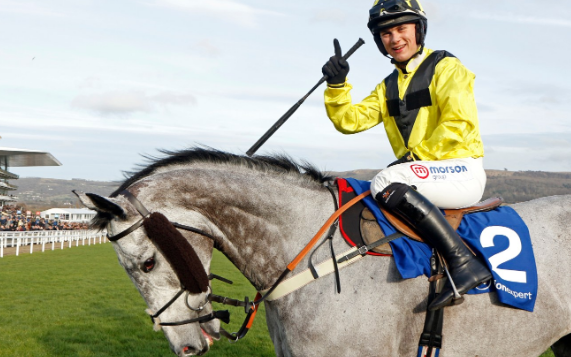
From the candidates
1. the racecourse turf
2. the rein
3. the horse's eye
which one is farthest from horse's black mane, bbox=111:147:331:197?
the racecourse turf

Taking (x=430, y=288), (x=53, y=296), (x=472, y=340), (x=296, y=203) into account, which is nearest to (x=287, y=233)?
(x=296, y=203)

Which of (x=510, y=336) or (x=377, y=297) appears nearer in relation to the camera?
(x=377, y=297)

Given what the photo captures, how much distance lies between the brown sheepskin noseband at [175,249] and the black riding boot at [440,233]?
46.1 inches

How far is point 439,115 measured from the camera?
3.38 meters

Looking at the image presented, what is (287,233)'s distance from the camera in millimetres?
3201

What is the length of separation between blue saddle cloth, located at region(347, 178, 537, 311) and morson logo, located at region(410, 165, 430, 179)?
32 cm

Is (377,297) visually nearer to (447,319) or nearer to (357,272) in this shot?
(357,272)

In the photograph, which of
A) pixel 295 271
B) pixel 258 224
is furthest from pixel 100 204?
pixel 295 271

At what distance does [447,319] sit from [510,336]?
0.46 m

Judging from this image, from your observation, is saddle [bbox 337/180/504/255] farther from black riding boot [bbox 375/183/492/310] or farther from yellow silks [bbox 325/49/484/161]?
yellow silks [bbox 325/49/484/161]

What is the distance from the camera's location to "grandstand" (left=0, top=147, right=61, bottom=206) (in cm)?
6089

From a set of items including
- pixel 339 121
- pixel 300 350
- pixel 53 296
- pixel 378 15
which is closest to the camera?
pixel 300 350

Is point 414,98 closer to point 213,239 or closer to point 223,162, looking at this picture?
point 223,162

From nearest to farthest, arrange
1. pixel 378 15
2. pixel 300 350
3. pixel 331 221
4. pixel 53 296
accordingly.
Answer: pixel 300 350, pixel 331 221, pixel 378 15, pixel 53 296
